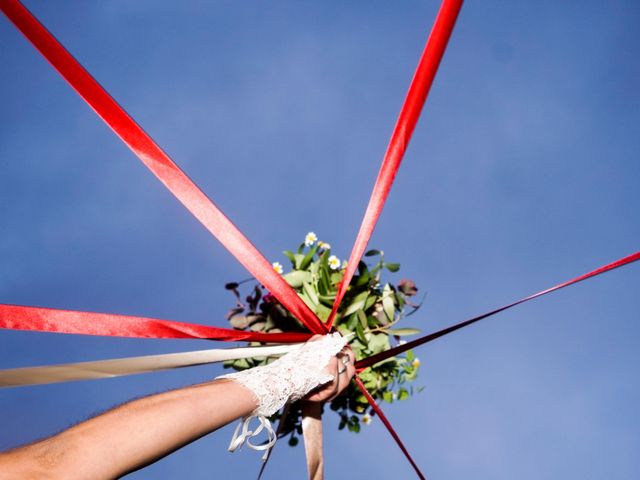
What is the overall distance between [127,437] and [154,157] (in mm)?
1001

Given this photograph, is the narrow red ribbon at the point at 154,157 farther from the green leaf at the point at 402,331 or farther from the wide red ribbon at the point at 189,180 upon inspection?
the green leaf at the point at 402,331

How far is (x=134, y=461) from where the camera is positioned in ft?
3.97

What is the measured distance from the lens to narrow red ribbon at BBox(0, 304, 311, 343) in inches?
65.6

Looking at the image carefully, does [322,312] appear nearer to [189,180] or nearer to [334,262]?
[334,262]

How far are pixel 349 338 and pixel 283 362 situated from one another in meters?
0.61

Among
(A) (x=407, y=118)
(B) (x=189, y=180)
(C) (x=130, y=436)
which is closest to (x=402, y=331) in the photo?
(A) (x=407, y=118)

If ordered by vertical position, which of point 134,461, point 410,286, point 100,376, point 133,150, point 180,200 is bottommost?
point 134,461

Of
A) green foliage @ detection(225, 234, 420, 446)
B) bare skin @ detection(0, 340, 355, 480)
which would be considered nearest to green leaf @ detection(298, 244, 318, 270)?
green foliage @ detection(225, 234, 420, 446)

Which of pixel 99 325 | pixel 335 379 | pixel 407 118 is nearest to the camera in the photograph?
pixel 99 325

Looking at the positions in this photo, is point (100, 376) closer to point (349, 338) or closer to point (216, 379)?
point (216, 379)

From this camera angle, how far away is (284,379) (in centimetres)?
171

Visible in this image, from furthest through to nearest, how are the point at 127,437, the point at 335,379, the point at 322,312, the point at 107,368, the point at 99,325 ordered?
the point at 322,312 < the point at 335,379 < the point at 99,325 < the point at 107,368 < the point at 127,437

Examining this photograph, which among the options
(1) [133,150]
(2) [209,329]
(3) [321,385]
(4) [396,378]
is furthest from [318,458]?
(1) [133,150]

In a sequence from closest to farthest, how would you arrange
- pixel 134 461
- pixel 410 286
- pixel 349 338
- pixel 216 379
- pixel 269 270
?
pixel 134 461 < pixel 216 379 < pixel 269 270 < pixel 349 338 < pixel 410 286
